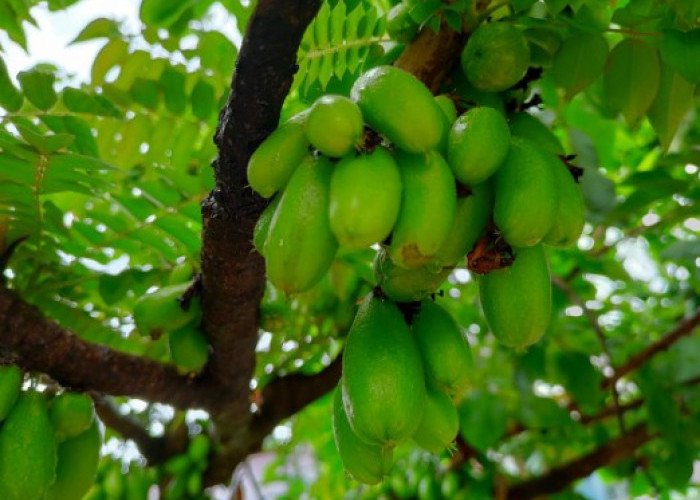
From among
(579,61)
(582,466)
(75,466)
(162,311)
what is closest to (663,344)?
(582,466)

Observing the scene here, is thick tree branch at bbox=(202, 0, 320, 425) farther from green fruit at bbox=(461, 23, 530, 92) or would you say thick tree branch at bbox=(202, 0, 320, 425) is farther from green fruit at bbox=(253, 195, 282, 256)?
green fruit at bbox=(461, 23, 530, 92)

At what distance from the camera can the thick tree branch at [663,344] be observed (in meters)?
1.67

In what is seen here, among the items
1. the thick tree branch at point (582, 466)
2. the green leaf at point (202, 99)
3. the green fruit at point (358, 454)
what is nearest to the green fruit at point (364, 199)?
the green fruit at point (358, 454)

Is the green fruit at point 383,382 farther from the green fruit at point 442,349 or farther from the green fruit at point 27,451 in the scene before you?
the green fruit at point 27,451

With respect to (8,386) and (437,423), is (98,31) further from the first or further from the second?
(437,423)

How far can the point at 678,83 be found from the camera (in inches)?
37.2

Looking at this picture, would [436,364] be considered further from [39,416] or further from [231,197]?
[39,416]

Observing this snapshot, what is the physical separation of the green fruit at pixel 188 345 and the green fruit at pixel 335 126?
0.52 metres

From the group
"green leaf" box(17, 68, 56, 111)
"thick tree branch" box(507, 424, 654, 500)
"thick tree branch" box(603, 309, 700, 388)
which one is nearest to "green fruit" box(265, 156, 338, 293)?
"green leaf" box(17, 68, 56, 111)

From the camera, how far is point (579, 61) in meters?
0.92

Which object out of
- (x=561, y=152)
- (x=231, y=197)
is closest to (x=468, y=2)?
(x=561, y=152)

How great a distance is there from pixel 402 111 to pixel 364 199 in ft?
0.30

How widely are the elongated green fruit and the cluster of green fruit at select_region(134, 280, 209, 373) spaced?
0.38 meters

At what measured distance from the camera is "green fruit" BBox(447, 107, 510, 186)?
602mm
